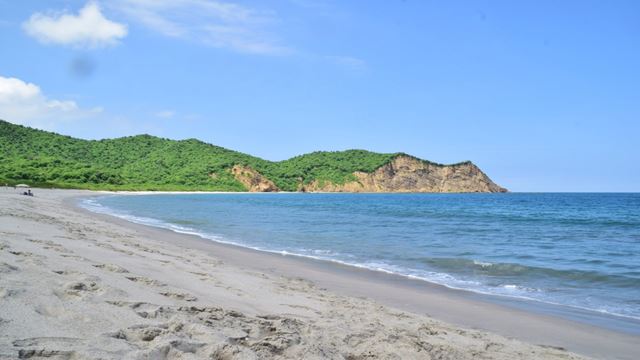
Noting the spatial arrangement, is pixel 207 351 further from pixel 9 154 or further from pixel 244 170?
pixel 244 170

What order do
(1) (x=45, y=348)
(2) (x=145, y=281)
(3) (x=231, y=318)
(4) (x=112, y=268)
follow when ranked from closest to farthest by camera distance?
(1) (x=45, y=348) < (3) (x=231, y=318) < (2) (x=145, y=281) < (4) (x=112, y=268)

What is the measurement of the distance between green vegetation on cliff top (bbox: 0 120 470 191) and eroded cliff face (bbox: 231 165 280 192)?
197 cm

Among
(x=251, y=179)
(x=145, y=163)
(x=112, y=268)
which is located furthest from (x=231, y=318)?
(x=251, y=179)

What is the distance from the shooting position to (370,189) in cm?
16400

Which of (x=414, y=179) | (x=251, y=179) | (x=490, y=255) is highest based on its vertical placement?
(x=414, y=179)

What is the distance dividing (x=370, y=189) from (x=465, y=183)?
37.2m

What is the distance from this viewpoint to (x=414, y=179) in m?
170

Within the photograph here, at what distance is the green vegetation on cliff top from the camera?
275 feet

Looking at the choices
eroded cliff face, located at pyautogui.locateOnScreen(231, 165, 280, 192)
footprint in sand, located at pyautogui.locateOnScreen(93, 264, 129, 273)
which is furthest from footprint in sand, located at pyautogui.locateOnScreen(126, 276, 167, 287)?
eroded cliff face, located at pyautogui.locateOnScreen(231, 165, 280, 192)

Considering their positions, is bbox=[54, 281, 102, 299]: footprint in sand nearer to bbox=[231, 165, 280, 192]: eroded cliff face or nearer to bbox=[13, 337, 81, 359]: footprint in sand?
bbox=[13, 337, 81, 359]: footprint in sand

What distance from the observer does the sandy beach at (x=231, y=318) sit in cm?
432

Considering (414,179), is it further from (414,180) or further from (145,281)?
(145,281)

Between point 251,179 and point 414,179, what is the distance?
5975 cm

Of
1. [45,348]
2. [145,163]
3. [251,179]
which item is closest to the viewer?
[45,348]
